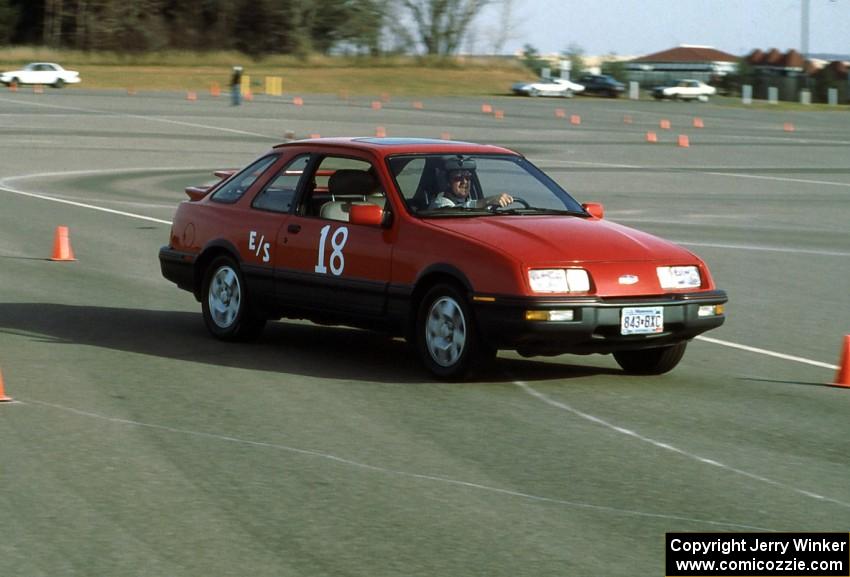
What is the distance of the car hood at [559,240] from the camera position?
9141 millimetres

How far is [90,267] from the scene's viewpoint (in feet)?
52.0

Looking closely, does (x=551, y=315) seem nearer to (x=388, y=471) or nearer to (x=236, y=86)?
(x=388, y=471)

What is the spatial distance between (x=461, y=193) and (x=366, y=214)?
0.80 meters

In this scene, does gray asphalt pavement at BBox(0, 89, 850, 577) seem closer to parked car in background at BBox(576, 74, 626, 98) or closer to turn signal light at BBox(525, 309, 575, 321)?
turn signal light at BBox(525, 309, 575, 321)

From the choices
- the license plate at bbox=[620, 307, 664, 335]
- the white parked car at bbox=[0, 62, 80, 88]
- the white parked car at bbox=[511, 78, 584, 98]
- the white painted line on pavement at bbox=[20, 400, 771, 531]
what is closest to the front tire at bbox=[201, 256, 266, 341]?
the white painted line on pavement at bbox=[20, 400, 771, 531]

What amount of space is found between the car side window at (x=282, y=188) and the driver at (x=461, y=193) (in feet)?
3.98

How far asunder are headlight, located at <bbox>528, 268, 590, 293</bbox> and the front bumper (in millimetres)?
A: 87

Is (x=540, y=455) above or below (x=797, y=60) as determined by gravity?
below

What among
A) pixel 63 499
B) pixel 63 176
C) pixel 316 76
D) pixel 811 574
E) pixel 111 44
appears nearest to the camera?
pixel 811 574

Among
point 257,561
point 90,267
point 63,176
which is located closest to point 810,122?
point 63,176

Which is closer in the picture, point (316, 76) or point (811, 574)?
point (811, 574)

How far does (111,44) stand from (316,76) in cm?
2060

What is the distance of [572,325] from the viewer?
29.4 ft

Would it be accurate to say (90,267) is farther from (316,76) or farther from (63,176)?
(316,76)
